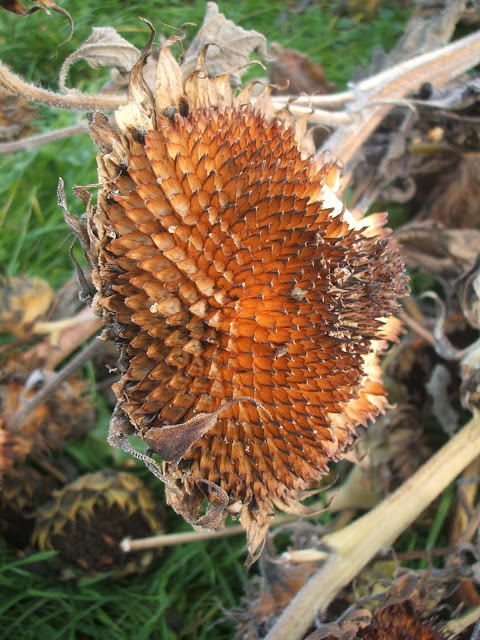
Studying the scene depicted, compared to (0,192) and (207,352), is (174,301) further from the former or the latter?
(0,192)

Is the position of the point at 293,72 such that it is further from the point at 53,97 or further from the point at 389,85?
the point at 53,97

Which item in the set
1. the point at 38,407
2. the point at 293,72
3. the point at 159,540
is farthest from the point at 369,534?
the point at 293,72

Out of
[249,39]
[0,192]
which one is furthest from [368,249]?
[0,192]

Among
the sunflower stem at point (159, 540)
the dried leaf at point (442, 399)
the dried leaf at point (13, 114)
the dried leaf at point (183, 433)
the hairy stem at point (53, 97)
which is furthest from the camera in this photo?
the dried leaf at point (442, 399)

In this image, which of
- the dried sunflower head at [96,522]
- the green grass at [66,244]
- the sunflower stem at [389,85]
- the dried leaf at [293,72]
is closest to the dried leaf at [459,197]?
the sunflower stem at [389,85]

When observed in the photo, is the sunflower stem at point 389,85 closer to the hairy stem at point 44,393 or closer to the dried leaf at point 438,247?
the dried leaf at point 438,247

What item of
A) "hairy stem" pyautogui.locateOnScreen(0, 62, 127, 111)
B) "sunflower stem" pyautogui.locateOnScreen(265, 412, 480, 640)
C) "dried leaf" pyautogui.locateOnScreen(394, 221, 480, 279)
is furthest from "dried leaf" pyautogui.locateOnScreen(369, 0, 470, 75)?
"sunflower stem" pyautogui.locateOnScreen(265, 412, 480, 640)
